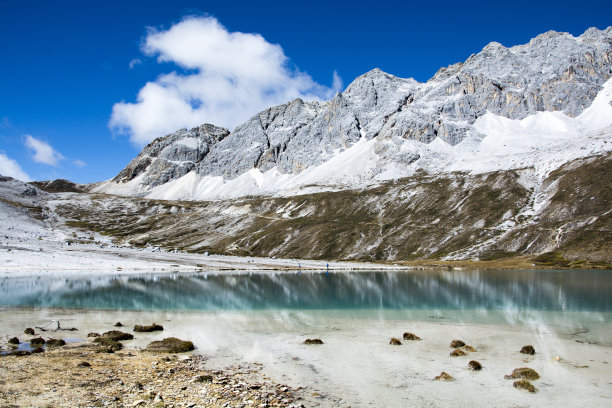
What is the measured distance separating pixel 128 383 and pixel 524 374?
23.8m

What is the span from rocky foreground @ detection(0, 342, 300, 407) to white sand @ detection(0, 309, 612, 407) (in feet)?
7.03

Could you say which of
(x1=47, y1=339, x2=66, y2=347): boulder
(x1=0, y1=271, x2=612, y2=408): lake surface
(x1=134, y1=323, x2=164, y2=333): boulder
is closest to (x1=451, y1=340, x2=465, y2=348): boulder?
(x1=0, y1=271, x2=612, y2=408): lake surface

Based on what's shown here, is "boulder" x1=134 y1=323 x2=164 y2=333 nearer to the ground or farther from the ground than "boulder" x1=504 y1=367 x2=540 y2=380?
nearer to the ground

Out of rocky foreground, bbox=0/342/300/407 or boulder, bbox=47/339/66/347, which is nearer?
rocky foreground, bbox=0/342/300/407

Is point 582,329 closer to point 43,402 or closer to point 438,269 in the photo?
point 43,402

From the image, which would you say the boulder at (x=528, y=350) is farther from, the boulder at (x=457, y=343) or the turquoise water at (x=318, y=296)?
the turquoise water at (x=318, y=296)

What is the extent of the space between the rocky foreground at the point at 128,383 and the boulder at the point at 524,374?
1399 cm

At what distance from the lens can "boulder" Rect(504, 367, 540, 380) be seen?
25.7m

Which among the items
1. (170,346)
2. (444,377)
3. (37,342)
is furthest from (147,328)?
(444,377)

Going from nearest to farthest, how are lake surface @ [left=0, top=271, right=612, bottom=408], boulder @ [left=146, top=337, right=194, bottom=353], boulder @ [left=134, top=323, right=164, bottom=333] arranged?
lake surface @ [left=0, top=271, right=612, bottom=408]
boulder @ [left=146, top=337, right=194, bottom=353]
boulder @ [left=134, top=323, right=164, bottom=333]

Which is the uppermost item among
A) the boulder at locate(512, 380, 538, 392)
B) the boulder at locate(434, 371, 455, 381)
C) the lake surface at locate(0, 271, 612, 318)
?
the boulder at locate(512, 380, 538, 392)

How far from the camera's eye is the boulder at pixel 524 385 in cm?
2350

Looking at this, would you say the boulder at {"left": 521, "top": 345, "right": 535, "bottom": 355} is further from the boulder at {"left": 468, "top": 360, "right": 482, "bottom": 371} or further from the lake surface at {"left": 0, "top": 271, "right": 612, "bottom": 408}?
the boulder at {"left": 468, "top": 360, "right": 482, "bottom": 371}

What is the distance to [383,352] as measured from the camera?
32500 millimetres
